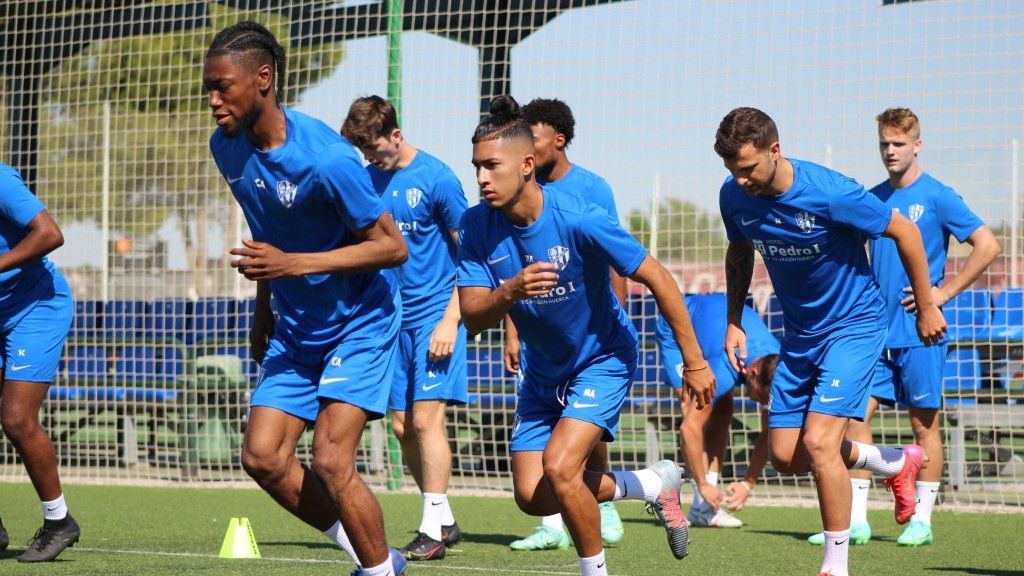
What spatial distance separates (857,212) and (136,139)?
9.08 metres

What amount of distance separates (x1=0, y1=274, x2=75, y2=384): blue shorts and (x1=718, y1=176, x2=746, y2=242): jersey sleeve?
333 centimetres

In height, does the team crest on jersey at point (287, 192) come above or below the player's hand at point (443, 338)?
above

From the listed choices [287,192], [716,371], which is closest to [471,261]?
[287,192]

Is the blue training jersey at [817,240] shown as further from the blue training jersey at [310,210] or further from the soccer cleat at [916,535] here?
the soccer cleat at [916,535]

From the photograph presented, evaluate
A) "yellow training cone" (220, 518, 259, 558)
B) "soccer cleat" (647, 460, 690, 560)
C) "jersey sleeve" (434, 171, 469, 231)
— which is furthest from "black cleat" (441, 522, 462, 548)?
"soccer cleat" (647, 460, 690, 560)

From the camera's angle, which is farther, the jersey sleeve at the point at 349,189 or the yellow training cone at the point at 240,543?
the yellow training cone at the point at 240,543

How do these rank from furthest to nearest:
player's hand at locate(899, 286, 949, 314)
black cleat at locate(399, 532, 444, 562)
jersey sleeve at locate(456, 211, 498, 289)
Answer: black cleat at locate(399, 532, 444, 562) → player's hand at locate(899, 286, 949, 314) → jersey sleeve at locate(456, 211, 498, 289)

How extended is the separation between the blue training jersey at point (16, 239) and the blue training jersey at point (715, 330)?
13.6 ft

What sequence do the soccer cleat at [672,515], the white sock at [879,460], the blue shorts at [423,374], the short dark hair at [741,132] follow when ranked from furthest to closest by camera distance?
1. the blue shorts at [423,374]
2. the white sock at [879,460]
3. the soccer cleat at [672,515]
4. the short dark hair at [741,132]

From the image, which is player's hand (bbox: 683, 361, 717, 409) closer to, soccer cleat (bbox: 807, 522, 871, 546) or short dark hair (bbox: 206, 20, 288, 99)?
short dark hair (bbox: 206, 20, 288, 99)

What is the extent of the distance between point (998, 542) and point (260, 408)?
468 cm

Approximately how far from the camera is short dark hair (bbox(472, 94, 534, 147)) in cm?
541

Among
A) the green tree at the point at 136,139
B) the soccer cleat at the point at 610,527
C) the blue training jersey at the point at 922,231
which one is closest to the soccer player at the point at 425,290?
the soccer cleat at the point at 610,527

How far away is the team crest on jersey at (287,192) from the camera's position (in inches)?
199
